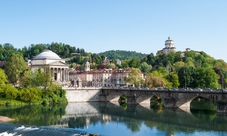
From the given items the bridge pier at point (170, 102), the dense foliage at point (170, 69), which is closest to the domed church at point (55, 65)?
the dense foliage at point (170, 69)

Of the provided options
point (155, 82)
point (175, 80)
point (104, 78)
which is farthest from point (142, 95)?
point (104, 78)

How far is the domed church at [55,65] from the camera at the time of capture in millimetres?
100963

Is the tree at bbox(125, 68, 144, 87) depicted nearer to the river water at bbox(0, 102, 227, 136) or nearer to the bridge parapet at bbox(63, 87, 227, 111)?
the bridge parapet at bbox(63, 87, 227, 111)

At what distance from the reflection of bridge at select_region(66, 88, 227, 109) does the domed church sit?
19.6 meters

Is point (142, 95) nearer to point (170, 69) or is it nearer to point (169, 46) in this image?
point (170, 69)

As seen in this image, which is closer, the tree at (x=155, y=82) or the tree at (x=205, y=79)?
the tree at (x=155, y=82)

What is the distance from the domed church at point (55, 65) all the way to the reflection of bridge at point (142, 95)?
19620 mm

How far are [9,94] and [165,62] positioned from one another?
81536 millimetres

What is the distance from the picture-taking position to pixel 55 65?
101m

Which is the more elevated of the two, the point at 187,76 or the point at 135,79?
the point at 187,76

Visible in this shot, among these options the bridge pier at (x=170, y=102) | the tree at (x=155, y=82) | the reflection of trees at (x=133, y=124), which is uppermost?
the tree at (x=155, y=82)

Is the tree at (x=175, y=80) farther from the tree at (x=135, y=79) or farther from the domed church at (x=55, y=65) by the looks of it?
the domed church at (x=55, y=65)

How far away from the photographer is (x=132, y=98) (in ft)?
243

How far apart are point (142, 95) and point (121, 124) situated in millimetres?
28059
